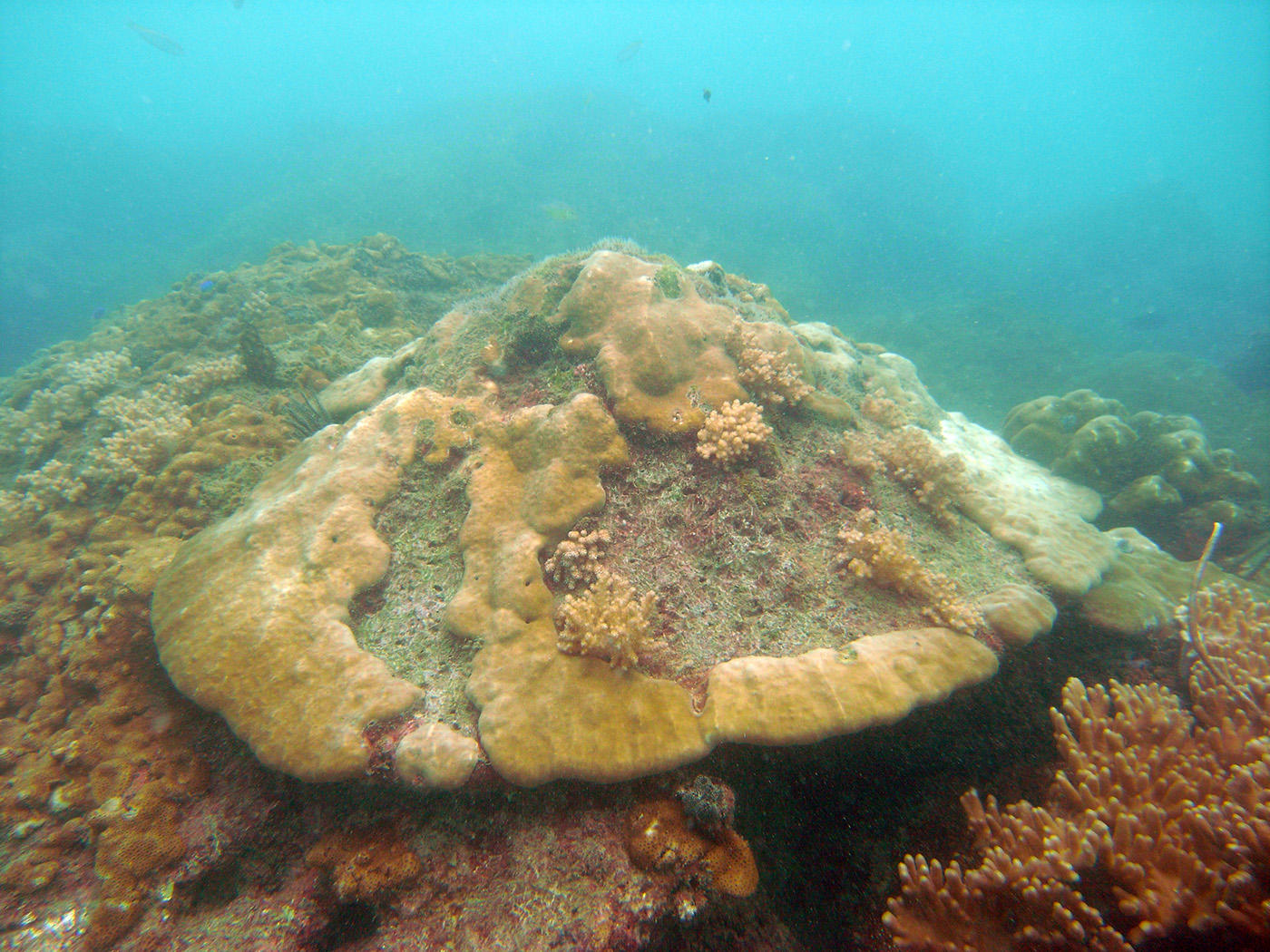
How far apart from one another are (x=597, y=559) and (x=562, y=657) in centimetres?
94

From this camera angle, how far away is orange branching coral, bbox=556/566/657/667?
3.79 metres

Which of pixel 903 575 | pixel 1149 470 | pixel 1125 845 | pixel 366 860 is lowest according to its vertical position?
pixel 366 860

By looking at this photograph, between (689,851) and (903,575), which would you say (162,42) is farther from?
(689,851)

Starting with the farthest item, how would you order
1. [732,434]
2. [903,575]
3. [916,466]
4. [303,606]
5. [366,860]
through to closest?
1. [916,466]
2. [732,434]
3. [903,575]
4. [303,606]
5. [366,860]

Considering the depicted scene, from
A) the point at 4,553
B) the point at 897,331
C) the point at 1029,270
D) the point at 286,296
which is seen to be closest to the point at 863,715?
the point at 4,553

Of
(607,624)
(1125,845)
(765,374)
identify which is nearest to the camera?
(1125,845)

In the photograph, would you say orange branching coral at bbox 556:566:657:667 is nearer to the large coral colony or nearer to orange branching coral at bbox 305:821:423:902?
the large coral colony

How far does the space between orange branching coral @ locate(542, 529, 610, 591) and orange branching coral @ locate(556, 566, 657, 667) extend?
0.29 m

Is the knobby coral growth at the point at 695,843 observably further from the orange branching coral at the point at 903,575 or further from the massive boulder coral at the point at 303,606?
the orange branching coral at the point at 903,575

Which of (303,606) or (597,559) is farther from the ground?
(597,559)

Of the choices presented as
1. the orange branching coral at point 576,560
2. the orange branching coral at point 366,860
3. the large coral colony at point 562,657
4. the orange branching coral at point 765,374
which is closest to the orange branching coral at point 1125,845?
the large coral colony at point 562,657

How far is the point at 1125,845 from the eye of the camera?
290cm

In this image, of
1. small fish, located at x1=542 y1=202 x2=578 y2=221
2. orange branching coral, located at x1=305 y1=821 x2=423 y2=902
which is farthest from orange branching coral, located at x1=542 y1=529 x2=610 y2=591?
small fish, located at x1=542 y1=202 x2=578 y2=221

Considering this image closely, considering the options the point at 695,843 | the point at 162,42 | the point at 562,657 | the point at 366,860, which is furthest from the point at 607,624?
the point at 162,42
